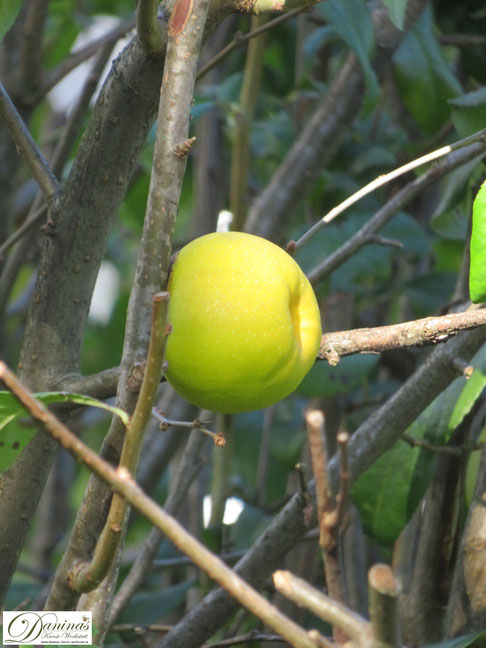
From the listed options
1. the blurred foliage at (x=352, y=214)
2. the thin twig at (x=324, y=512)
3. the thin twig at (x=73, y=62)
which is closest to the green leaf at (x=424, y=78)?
the blurred foliage at (x=352, y=214)

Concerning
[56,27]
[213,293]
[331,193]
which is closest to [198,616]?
[213,293]

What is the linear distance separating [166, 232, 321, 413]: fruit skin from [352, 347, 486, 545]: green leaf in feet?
1.24

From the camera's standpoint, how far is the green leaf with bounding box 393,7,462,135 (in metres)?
1.26

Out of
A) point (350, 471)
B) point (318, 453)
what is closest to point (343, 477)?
point (318, 453)

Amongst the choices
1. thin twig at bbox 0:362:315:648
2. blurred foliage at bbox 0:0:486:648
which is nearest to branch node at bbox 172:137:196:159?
thin twig at bbox 0:362:315:648

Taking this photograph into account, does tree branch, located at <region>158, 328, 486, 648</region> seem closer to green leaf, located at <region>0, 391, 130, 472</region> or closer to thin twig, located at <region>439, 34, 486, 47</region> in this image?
green leaf, located at <region>0, 391, 130, 472</region>

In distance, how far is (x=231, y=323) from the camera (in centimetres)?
52

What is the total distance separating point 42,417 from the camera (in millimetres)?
366

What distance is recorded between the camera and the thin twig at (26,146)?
655 mm

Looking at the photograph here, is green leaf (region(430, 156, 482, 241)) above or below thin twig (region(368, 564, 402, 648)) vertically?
below

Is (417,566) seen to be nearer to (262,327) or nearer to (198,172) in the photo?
(262,327)

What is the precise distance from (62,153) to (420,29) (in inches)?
25.2

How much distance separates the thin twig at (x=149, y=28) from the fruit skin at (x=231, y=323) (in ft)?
0.47

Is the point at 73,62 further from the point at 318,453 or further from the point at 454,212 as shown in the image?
the point at 318,453
